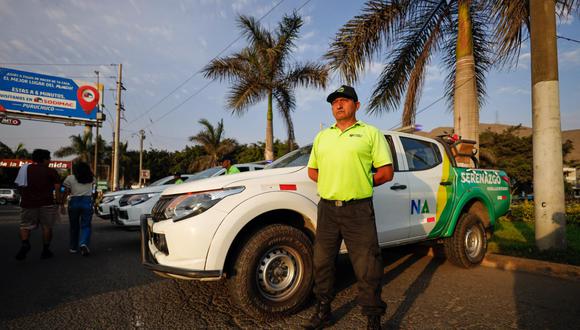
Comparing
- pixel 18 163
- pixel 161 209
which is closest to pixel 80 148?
pixel 18 163

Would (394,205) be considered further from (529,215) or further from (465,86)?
(529,215)

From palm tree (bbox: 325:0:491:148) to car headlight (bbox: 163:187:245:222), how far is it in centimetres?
592

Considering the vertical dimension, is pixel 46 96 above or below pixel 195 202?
above

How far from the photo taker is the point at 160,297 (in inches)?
136

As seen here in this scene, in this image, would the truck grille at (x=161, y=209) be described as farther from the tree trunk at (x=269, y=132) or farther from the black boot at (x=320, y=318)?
the tree trunk at (x=269, y=132)

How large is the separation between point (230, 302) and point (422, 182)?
2.50m

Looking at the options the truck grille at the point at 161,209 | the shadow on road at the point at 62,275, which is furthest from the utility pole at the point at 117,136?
the truck grille at the point at 161,209

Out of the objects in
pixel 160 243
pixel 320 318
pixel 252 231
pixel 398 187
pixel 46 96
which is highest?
pixel 46 96

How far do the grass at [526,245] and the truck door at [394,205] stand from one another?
7.53 ft

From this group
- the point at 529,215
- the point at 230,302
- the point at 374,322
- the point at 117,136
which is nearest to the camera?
the point at 374,322

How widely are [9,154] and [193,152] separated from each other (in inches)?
871

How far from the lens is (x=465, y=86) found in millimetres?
7395

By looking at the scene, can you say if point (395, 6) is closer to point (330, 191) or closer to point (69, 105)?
point (330, 191)

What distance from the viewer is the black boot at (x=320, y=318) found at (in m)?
2.55
